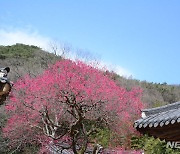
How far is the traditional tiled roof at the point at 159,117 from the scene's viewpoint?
151 inches

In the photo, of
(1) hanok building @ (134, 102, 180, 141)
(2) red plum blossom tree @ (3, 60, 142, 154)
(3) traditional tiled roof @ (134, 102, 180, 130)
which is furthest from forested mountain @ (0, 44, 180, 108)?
(1) hanok building @ (134, 102, 180, 141)

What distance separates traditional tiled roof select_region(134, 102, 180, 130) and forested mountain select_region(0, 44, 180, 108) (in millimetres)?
17408

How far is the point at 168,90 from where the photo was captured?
106ft

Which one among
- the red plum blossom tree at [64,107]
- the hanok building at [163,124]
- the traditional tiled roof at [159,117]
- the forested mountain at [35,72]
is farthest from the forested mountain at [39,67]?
the hanok building at [163,124]

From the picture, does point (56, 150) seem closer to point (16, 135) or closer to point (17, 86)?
point (16, 135)

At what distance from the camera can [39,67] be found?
23.9 m

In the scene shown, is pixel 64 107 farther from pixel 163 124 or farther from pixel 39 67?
pixel 163 124

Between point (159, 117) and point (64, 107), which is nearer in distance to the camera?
point (159, 117)

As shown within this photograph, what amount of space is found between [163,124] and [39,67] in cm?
2057

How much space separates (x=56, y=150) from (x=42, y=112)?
6.85 ft

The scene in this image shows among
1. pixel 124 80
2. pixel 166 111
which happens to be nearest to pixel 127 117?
pixel 166 111

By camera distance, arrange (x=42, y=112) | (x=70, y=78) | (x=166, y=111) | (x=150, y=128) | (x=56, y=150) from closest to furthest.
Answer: (x=150, y=128) < (x=166, y=111) < (x=56, y=150) < (x=42, y=112) < (x=70, y=78)

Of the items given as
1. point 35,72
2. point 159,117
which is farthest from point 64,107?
point 159,117

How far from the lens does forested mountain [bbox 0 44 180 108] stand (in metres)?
23.3
